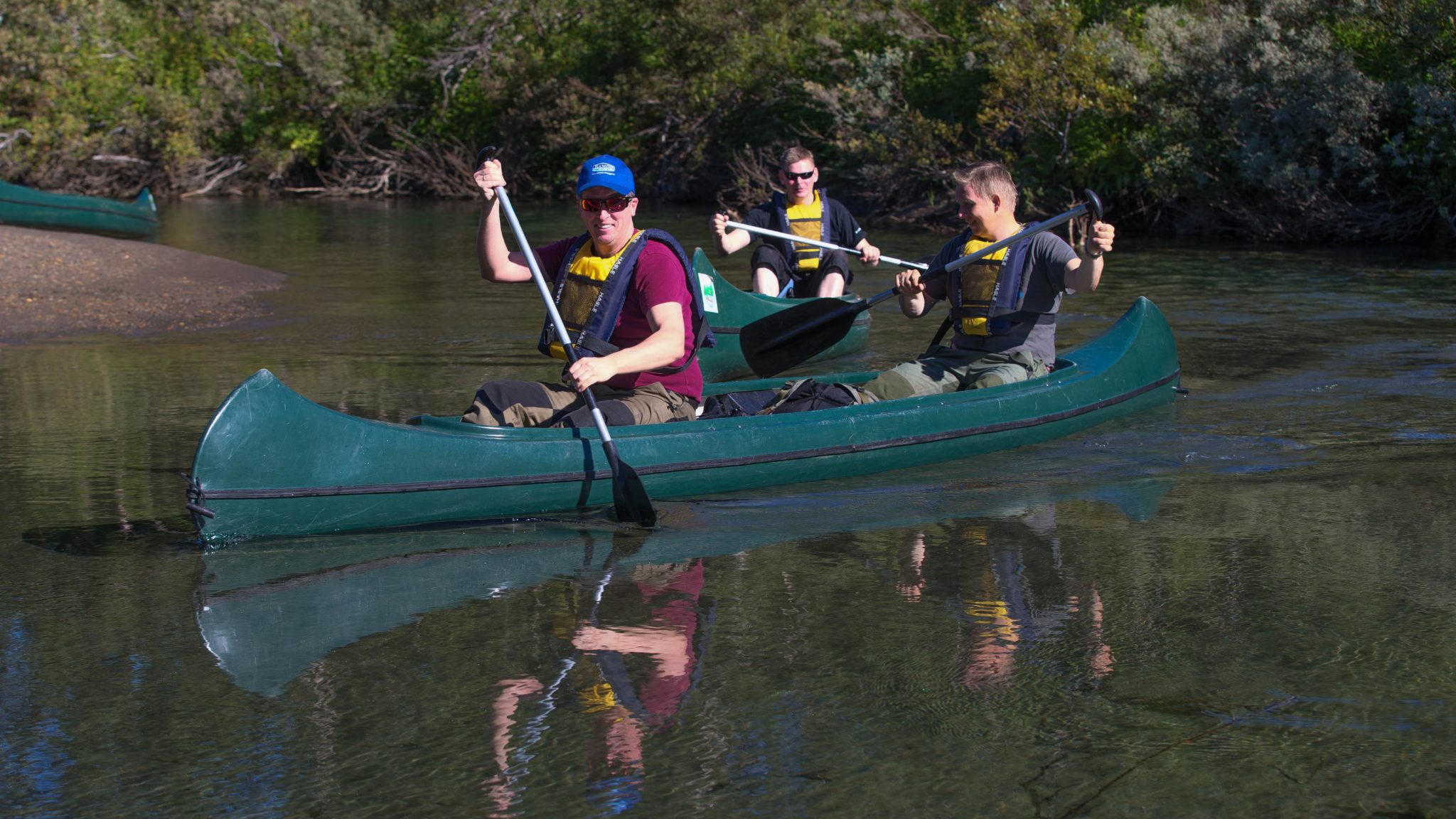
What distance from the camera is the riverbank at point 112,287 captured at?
989 cm

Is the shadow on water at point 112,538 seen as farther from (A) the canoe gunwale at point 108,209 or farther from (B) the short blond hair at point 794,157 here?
(A) the canoe gunwale at point 108,209

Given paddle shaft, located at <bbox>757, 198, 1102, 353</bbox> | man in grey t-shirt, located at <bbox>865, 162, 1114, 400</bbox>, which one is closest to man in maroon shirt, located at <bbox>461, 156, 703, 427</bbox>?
man in grey t-shirt, located at <bbox>865, 162, 1114, 400</bbox>

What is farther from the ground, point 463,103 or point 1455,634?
point 463,103

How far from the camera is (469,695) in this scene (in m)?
3.39

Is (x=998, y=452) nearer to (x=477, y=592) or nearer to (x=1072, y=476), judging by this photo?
(x=1072, y=476)

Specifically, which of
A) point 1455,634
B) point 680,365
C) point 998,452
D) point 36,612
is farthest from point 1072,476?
point 36,612

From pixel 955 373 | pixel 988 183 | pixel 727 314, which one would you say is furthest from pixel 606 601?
pixel 727 314

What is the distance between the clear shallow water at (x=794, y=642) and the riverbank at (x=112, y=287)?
10.7ft

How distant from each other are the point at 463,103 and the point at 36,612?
24.5m

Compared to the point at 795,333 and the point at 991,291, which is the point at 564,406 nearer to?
the point at 991,291

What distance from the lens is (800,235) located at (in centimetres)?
860

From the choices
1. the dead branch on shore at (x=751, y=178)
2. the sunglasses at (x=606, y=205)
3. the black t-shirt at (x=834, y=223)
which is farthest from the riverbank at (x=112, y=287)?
the dead branch on shore at (x=751, y=178)

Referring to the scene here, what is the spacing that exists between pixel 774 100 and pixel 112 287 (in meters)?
12.4

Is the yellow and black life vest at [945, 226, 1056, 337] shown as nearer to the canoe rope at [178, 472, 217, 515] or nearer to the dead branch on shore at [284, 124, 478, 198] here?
the canoe rope at [178, 472, 217, 515]
